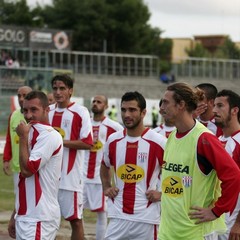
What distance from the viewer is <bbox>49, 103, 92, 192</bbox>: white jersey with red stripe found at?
10.3 m

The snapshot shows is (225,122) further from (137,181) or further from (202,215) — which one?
(202,215)

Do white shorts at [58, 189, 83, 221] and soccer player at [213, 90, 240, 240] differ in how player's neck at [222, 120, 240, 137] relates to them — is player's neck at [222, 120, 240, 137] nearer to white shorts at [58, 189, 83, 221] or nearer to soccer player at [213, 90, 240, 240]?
soccer player at [213, 90, 240, 240]

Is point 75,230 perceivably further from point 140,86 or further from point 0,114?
point 140,86

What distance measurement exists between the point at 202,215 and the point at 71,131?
435 cm

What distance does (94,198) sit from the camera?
40.7 ft

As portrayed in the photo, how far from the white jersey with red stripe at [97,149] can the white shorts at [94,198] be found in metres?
0.13

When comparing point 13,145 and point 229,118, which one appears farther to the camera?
point 13,145

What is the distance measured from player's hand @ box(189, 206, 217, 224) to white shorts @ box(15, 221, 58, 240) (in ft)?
6.31

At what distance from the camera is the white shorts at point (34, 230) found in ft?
24.7

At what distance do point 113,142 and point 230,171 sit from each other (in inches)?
93.6

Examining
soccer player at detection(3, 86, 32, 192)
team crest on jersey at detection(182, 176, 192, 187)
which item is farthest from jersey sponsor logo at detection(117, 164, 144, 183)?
soccer player at detection(3, 86, 32, 192)

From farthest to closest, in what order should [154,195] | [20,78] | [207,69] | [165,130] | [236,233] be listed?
[207,69]
[20,78]
[165,130]
[154,195]
[236,233]

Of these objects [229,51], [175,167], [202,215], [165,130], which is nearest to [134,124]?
[175,167]

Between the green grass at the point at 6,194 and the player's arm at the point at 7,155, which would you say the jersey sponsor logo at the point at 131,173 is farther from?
the green grass at the point at 6,194
